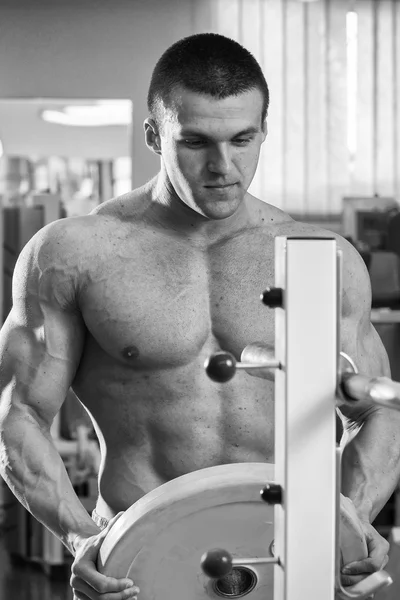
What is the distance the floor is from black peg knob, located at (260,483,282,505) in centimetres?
263

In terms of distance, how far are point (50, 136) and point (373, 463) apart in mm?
3024

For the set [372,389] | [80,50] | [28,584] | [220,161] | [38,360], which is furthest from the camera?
[80,50]

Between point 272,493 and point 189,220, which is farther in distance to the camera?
point 189,220

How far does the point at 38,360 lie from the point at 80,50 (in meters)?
3.13

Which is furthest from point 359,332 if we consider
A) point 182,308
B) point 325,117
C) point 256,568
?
point 325,117

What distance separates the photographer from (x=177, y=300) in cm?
138

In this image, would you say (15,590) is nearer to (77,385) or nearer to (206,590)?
(77,385)

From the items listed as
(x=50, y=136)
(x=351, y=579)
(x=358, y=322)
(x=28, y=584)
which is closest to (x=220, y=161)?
(x=358, y=322)

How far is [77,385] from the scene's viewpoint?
4.62 feet

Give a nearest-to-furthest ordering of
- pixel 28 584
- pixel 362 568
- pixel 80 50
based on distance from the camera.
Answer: pixel 362 568, pixel 28 584, pixel 80 50

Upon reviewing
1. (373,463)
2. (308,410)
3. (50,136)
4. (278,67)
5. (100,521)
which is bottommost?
(100,521)

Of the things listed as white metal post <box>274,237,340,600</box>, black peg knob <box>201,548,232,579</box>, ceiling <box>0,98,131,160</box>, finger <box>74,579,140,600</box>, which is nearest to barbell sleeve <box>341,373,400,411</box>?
white metal post <box>274,237,340,600</box>

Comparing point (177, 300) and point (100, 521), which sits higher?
point (177, 300)

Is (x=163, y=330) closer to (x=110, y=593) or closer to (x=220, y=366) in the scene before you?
(x=110, y=593)
